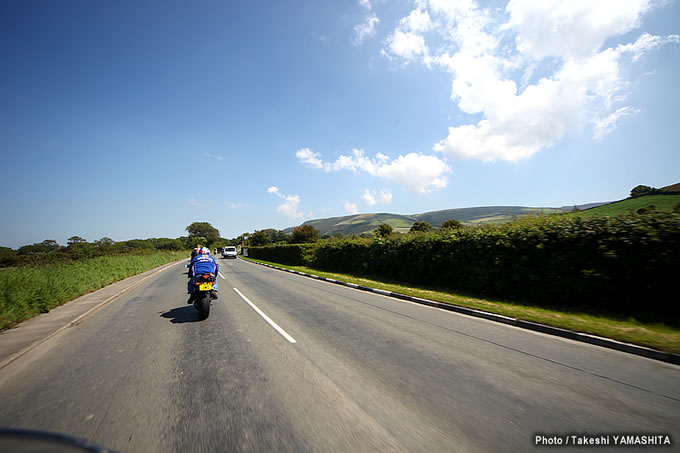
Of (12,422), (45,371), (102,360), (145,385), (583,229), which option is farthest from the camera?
(583,229)

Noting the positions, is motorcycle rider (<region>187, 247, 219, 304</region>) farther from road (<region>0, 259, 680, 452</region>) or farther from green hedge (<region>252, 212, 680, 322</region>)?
green hedge (<region>252, 212, 680, 322</region>)

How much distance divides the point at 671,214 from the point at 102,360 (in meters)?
12.7

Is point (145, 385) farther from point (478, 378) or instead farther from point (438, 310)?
point (438, 310)

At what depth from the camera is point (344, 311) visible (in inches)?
307

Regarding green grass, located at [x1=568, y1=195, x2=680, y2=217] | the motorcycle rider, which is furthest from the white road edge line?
green grass, located at [x1=568, y1=195, x2=680, y2=217]

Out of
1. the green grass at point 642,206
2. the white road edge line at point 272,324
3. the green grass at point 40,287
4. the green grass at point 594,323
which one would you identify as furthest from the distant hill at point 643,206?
the green grass at point 40,287

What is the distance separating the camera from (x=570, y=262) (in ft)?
24.8

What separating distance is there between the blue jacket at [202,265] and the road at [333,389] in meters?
1.67

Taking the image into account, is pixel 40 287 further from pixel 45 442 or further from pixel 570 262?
pixel 570 262

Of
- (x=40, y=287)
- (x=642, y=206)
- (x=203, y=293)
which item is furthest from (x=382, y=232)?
(x=40, y=287)

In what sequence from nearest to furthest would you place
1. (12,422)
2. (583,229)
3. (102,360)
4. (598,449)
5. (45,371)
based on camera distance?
(598,449) < (12,422) < (45,371) < (102,360) < (583,229)

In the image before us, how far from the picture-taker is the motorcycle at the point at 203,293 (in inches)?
276

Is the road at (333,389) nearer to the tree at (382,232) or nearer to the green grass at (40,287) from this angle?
the green grass at (40,287)

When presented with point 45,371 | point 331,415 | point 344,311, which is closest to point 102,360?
point 45,371
